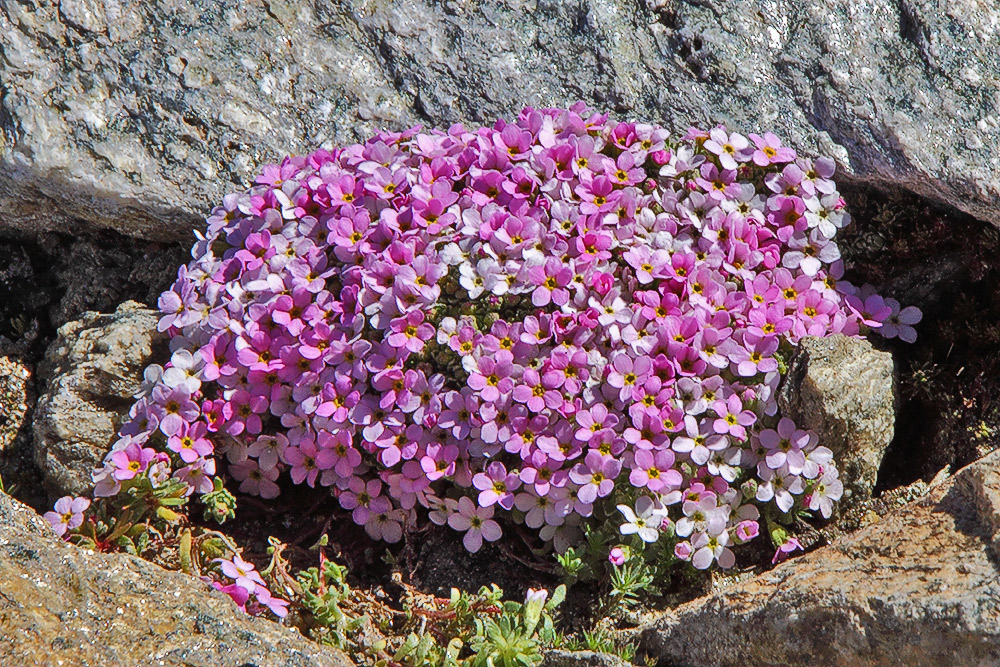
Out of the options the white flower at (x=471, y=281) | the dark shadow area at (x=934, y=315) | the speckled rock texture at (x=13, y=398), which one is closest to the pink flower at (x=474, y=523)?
the white flower at (x=471, y=281)

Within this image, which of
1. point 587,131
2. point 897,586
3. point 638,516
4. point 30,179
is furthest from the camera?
point 30,179

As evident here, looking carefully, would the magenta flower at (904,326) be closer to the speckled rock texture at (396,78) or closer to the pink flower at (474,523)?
the speckled rock texture at (396,78)

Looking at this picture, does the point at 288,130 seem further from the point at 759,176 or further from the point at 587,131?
the point at 759,176

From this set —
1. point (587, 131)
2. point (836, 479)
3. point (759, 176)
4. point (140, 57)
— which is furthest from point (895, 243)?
point (140, 57)

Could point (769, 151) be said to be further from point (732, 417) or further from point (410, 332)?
point (410, 332)

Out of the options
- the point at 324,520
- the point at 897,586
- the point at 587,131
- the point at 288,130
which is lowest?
the point at 324,520
